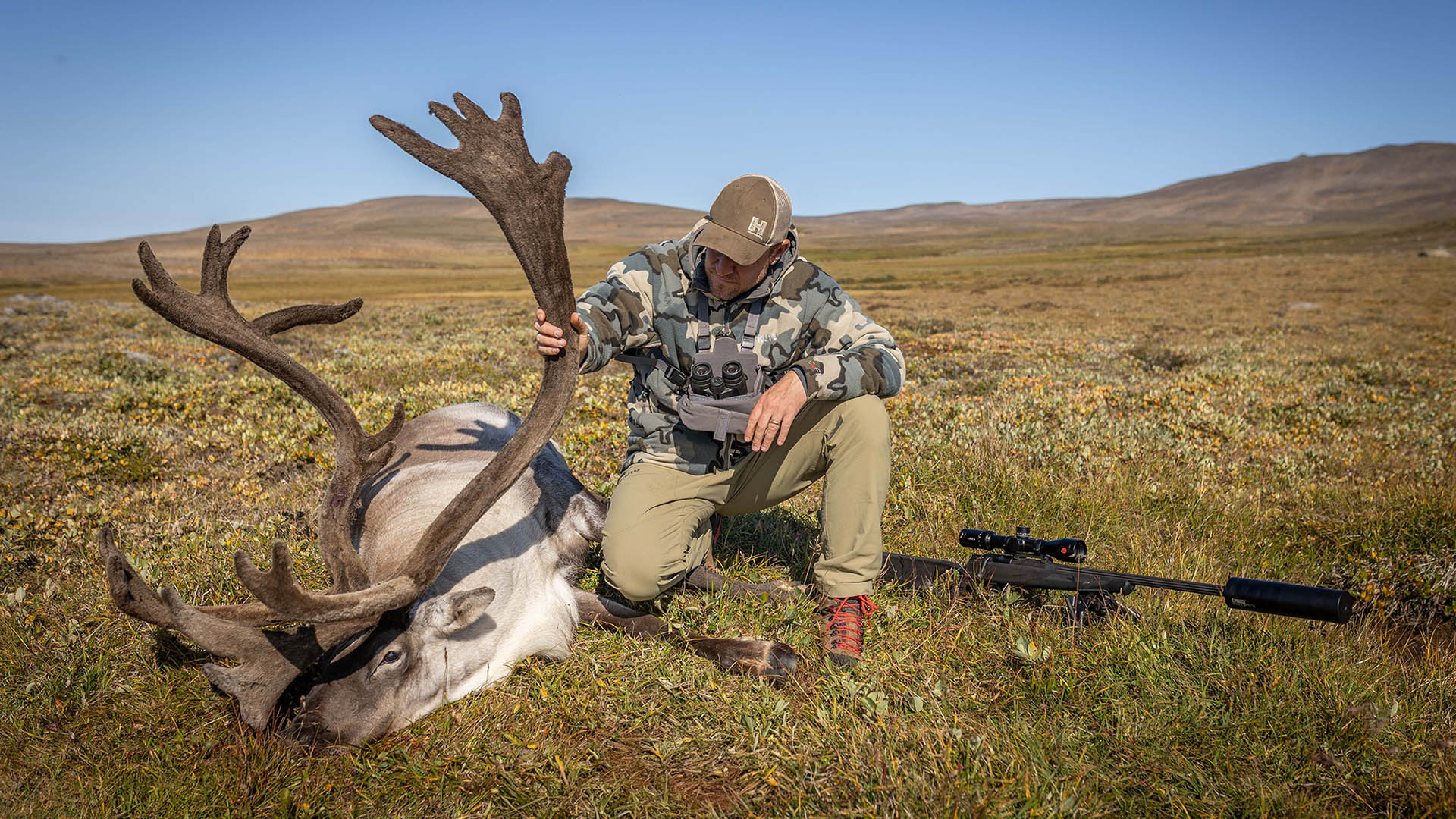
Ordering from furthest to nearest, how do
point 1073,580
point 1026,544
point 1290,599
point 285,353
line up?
point 1026,544 < point 1073,580 < point 285,353 < point 1290,599

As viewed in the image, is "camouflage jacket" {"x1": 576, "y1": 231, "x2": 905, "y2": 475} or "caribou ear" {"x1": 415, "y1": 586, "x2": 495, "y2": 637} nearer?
"caribou ear" {"x1": 415, "y1": 586, "x2": 495, "y2": 637}

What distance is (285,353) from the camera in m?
4.05

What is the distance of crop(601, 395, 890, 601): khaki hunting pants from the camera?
4660 millimetres

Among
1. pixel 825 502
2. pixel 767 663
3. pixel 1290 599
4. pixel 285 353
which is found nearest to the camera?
pixel 1290 599

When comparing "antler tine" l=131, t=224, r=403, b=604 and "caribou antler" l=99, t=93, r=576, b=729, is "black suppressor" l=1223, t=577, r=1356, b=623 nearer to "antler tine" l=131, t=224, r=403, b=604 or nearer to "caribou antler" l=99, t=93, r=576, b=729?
"caribou antler" l=99, t=93, r=576, b=729

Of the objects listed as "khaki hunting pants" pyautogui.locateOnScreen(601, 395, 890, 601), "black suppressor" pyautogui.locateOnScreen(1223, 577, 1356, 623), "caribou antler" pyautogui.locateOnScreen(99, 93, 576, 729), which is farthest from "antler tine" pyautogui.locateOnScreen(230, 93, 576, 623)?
"black suppressor" pyautogui.locateOnScreen(1223, 577, 1356, 623)

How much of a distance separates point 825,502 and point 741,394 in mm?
835

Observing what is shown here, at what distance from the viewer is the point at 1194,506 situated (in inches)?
252

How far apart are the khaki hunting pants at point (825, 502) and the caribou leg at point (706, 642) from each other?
0.15m

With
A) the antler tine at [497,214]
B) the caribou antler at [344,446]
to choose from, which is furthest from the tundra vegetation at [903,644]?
the antler tine at [497,214]

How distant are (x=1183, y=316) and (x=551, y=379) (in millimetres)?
27356

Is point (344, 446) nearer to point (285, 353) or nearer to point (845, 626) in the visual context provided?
point (285, 353)

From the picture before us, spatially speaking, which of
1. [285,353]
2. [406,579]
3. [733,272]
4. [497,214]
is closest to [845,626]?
[733,272]

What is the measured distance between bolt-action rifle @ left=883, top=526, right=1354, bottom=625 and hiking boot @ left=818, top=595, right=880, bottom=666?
49 centimetres
